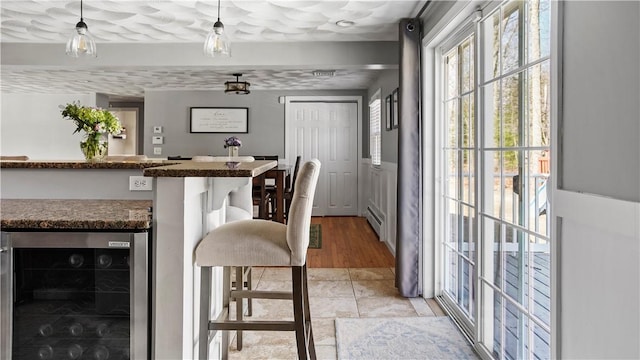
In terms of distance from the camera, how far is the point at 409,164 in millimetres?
3199

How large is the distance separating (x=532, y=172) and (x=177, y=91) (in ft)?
20.9

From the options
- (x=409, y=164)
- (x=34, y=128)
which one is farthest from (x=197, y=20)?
(x=34, y=128)

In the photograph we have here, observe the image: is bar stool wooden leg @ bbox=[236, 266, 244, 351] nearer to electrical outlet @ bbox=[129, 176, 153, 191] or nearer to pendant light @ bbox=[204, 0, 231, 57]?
electrical outlet @ bbox=[129, 176, 153, 191]

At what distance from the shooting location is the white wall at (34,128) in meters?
7.54

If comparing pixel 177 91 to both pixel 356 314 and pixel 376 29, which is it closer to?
pixel 376 29

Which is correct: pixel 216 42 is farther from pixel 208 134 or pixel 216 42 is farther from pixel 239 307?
pixel 208 134

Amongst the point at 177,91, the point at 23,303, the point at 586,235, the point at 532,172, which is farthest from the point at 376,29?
the point at 177,91

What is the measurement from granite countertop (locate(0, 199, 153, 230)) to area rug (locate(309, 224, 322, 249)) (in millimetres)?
3440

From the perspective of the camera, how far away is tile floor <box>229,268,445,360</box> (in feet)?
7.91

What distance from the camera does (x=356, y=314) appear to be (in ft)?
9.51

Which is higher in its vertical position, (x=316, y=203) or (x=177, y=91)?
(x=177, y=91)

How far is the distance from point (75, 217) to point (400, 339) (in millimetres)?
1861

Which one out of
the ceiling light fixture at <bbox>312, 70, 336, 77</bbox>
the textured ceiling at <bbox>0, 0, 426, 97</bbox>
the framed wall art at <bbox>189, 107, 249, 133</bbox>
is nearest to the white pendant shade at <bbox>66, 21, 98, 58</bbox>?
the textured ceiling at <bbox>0, 0, 426, 97</bbox>

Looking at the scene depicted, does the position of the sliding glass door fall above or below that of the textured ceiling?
below
